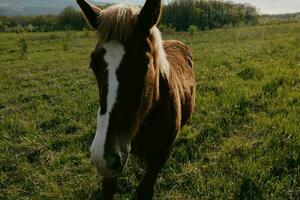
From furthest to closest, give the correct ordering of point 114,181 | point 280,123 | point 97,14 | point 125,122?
point 280,123, point 114,181, point 97,14, point 125,122

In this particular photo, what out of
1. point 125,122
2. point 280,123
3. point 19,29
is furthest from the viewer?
point 19,29

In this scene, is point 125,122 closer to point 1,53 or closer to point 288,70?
point 288,70

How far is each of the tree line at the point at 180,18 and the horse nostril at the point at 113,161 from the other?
5026 centimetres

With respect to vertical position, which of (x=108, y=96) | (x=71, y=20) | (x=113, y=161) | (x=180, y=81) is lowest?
(x=71, y=20)

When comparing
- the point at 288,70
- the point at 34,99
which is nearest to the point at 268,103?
the point at 288,70

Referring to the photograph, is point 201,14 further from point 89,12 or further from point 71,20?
point 89,12

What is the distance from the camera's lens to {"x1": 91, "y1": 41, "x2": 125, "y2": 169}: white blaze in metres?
2.56

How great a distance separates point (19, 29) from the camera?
49.6 meters

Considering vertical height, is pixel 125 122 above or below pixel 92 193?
above

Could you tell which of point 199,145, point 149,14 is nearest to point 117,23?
point 149,14

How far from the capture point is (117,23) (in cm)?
283

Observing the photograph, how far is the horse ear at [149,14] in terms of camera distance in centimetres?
292

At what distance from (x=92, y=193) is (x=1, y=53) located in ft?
77.9

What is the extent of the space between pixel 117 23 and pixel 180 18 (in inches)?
2149
